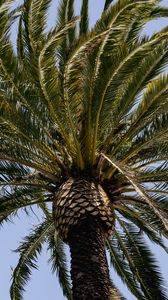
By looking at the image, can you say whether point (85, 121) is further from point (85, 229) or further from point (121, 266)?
point (121, 266)

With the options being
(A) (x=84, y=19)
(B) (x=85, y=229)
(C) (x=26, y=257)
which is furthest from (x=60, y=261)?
(A) (x=84, y=19)

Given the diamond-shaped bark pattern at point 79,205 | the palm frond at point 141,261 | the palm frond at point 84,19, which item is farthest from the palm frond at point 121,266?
the palm frond at point 84,19

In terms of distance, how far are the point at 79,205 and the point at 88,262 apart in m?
0.81

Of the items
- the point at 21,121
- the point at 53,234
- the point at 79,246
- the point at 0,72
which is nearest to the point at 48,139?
the point at 21,121

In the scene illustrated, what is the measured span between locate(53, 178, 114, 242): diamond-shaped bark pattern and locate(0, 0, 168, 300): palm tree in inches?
0.6

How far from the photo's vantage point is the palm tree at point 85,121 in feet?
28.1

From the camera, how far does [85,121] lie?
9.39 m

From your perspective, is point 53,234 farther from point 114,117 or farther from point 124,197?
point 114,117

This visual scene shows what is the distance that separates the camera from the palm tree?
337 inches

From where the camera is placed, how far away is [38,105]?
911 cm

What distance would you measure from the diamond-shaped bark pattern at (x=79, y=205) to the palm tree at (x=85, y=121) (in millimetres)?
15

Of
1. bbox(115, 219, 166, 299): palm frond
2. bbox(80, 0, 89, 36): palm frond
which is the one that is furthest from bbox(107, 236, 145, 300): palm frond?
bbox(80, 0, 89, 36): palm frond

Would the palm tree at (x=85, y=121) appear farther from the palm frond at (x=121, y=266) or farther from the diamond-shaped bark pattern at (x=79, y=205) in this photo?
the palm frond at (x=121, y=266)

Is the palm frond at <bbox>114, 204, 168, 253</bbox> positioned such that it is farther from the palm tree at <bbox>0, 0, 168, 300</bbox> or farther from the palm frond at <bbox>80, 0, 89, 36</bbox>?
the palm frond at <bbox>80, 0, 89, 36</bbox>
